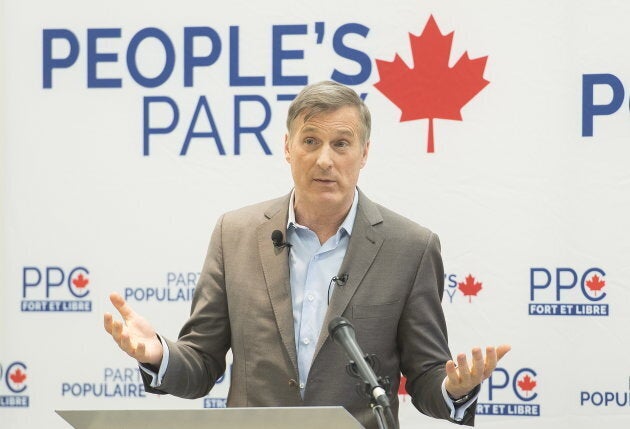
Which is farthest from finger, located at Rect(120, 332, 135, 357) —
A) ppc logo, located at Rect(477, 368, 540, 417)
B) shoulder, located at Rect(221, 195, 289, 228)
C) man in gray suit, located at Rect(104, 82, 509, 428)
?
ppc logo, located at Rect(477, 368, 540, 417)

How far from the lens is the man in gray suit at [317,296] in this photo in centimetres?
246

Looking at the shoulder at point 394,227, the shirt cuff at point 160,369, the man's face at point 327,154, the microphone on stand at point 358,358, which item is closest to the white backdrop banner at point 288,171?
the shoulder at point 394,227

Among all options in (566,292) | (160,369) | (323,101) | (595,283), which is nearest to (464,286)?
(566,292)

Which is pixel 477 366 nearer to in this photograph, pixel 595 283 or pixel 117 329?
pixel 117 329

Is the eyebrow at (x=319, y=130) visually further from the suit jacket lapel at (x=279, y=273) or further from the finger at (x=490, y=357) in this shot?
the finger at (x=490, y=357)

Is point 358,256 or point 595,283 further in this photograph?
point 595,283

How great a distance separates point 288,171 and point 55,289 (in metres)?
1.15

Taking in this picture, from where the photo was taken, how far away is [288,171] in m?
3.72

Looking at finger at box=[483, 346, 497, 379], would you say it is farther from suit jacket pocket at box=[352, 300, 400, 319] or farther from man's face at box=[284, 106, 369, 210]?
man's face at box=[284, 106, 369, 210]

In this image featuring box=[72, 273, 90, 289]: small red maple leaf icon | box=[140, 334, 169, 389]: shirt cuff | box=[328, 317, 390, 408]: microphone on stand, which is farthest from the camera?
box=[72, 273, 90, 289]: small red maple leaf icon

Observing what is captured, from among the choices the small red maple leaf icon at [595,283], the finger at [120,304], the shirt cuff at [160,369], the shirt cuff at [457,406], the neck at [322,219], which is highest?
the neck at [322,219]

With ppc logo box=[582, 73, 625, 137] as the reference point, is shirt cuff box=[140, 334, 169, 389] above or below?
below

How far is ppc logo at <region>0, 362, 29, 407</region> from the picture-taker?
3861 mm

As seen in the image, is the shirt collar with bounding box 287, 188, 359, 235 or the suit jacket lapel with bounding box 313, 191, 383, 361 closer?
the suit jacket lapel with bounding box 313, 191, 383, 361
